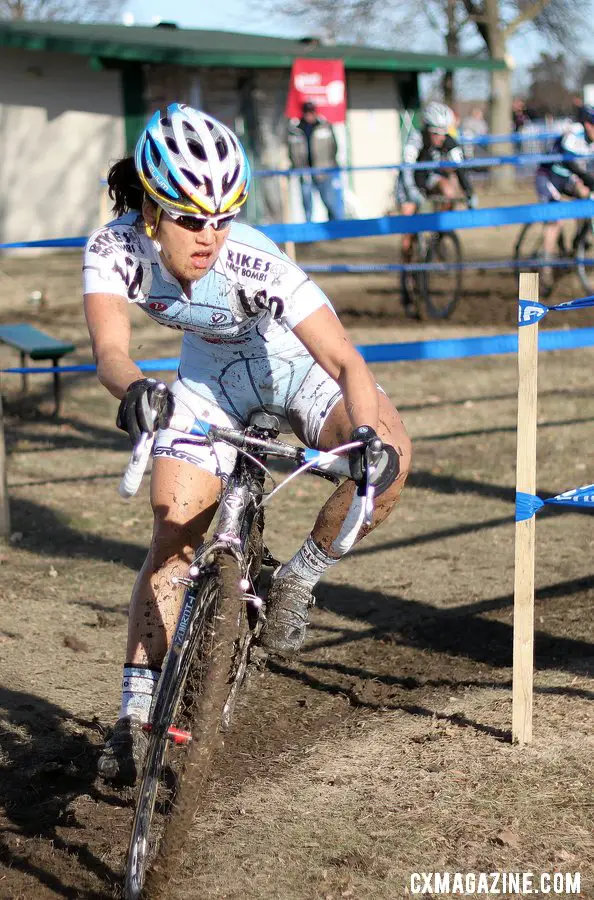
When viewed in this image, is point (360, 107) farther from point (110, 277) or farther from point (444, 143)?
point (110, 277)

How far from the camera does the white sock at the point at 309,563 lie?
12.5ft

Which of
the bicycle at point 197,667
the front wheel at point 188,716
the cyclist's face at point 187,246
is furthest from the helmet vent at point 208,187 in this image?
the front wheel at point 188,716

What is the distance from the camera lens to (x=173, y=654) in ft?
10.1

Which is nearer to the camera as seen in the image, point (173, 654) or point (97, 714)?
point (173, 654)

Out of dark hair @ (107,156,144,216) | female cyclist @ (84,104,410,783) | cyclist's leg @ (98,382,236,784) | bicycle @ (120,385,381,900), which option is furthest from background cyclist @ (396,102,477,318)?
bicycle @ (120,385,381,900)

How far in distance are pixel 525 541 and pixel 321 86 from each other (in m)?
23.5

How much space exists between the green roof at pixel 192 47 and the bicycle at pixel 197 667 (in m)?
21.9

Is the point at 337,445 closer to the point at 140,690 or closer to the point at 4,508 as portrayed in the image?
the point at 140,690

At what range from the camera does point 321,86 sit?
2606cm

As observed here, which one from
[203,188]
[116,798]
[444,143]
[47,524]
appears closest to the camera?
[203,188]

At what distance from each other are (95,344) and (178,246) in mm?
371

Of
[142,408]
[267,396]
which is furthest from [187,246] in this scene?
[142,408]

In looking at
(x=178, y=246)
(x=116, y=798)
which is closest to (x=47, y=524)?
(x=116, y=798)

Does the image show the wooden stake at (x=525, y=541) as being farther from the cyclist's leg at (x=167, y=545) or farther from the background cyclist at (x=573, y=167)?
the background cyclist at (x=573, y=167)
